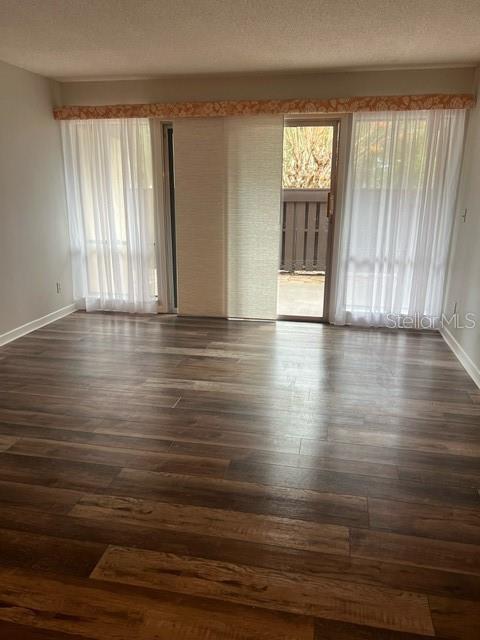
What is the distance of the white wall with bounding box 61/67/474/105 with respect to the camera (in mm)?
4074

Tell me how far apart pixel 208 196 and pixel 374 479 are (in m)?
3.43

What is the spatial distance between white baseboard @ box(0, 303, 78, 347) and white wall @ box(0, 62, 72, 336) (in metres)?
0.05

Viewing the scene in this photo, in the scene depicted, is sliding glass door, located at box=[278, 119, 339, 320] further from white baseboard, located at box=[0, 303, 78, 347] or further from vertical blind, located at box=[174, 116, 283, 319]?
white baseboard, located at box=[0, 303, 78, 347]

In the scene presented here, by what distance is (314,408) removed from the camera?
2.92 metres

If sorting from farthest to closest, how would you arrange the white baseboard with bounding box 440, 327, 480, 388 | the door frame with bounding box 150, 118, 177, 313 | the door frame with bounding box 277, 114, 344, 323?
1. the door frame with bounding box 150, 118, 177, 313
2. the door frame with bounding box 277, 114, 344, 323
3. the white baseboard with bounding box 440, 327, 480, 388

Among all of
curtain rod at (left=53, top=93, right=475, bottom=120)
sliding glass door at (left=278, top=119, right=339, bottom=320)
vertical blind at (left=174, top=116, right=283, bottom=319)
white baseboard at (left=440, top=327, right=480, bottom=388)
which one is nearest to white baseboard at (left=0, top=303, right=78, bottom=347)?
vertical blind at (left=174, top=116, right=283, bottom=319)

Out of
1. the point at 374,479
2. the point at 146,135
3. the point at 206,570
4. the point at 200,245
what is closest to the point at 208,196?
the point at 200,245

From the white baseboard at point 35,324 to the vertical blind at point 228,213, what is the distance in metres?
1.31

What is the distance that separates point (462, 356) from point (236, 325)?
2.16 metres

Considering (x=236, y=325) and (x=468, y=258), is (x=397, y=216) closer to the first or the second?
(x=468, y=258)

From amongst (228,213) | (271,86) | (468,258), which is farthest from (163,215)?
(468,258)

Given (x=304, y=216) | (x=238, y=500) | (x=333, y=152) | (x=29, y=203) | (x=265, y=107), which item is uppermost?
(x=265, y=107)

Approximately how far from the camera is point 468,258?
3.84 m

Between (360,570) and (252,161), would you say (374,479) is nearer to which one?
(360,570)
